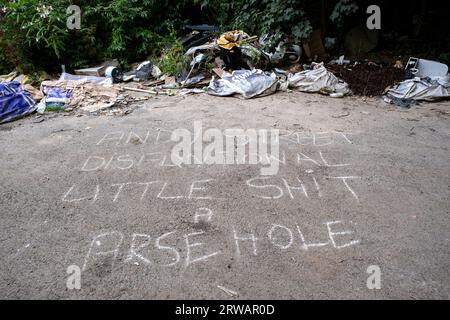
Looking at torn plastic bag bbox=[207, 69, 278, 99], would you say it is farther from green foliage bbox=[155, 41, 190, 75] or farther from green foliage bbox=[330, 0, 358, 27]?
green foliage bbox=[330, 0, 358, 27]

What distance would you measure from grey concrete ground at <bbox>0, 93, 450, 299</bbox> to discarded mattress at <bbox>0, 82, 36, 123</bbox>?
0.82 meters

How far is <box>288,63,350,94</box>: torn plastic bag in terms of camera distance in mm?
5449

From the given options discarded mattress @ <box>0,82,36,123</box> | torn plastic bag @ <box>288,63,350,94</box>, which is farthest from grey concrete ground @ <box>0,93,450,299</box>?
torn plastic bag @ <box>288,63,350,94</box>

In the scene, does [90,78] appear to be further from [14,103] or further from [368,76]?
[368,76]

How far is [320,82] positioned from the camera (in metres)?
5.48

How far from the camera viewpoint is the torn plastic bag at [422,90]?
4977mm

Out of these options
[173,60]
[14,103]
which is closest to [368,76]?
[173,60]

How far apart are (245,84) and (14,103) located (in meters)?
3.75

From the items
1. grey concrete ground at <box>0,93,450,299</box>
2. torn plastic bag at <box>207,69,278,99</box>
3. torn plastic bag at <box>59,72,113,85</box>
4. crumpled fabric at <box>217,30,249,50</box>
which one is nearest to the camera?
grey concrete ground at <box>0,93,450,299</box>

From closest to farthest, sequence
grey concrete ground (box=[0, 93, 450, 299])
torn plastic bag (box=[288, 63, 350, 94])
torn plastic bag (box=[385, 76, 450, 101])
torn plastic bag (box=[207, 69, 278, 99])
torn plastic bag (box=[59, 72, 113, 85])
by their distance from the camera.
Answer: grey concrete ground (box=[0, 93, 450, 299]) < torn plastic bag (box=[385, 76, 450, 101]) < torn plastic bag (box=[207, 69, 278, 99]) < torn plastic bag (box=[288, 63, 350, 94]) < torn plastic bag (box=[59, 72, 113, 85])

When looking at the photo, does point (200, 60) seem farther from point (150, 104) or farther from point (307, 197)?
point (307, 197)

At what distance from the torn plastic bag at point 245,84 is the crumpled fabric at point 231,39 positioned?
0.87 metres

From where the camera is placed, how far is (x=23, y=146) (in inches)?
152

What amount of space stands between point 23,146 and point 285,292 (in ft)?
12.0
